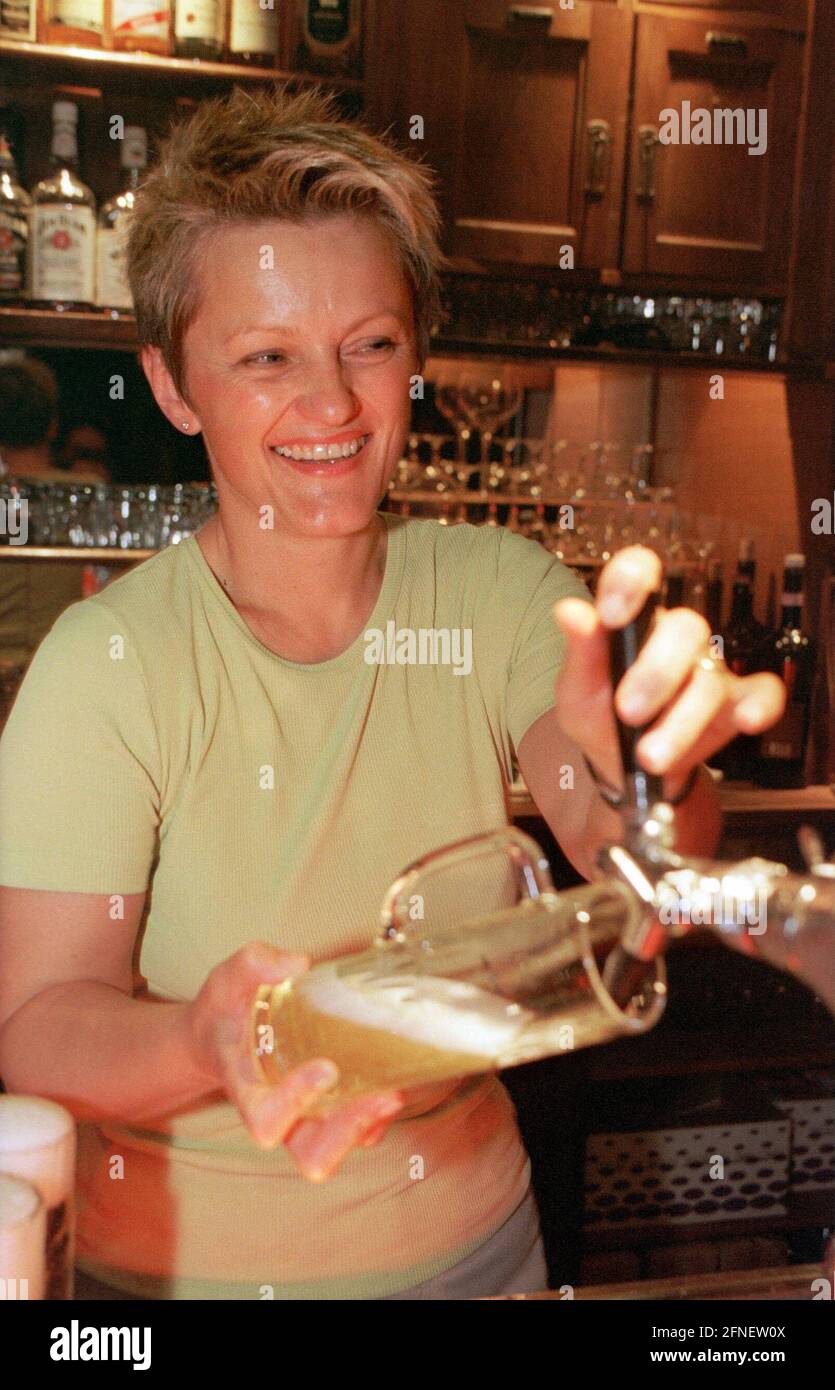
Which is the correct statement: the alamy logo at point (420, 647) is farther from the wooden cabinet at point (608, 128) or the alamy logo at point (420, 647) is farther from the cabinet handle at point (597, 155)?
the cabinet handle at point (597, 155)

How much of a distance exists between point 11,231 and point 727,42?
1.24 meters

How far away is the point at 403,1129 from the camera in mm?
1002

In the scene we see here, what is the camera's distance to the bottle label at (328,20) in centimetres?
217

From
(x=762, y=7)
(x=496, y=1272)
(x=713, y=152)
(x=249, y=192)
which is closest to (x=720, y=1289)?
(x=496, y=1272)

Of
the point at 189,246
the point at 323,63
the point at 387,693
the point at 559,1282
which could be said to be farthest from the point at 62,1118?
the point at 323,63

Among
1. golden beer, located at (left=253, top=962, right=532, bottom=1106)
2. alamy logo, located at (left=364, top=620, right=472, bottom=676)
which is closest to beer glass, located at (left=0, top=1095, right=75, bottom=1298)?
golden beer, located at (left=253, top=962, right=532, bottom=1106)

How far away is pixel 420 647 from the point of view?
1.12 metres

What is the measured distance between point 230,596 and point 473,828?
27cm

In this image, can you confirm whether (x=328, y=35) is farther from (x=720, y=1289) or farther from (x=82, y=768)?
(x=720, y=1289)

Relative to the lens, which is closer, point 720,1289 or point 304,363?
point 720,1289

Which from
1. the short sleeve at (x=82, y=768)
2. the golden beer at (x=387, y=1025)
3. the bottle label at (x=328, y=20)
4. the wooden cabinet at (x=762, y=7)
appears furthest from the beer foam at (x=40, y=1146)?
the wooden cabinet at (x=762, y=7)

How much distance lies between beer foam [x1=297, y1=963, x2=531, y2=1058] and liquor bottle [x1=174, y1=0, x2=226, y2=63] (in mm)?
1903

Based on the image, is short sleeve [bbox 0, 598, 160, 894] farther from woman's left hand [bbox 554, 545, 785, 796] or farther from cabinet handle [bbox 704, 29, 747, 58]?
cabinet handle [bbox 704, 29, 747, 58]
